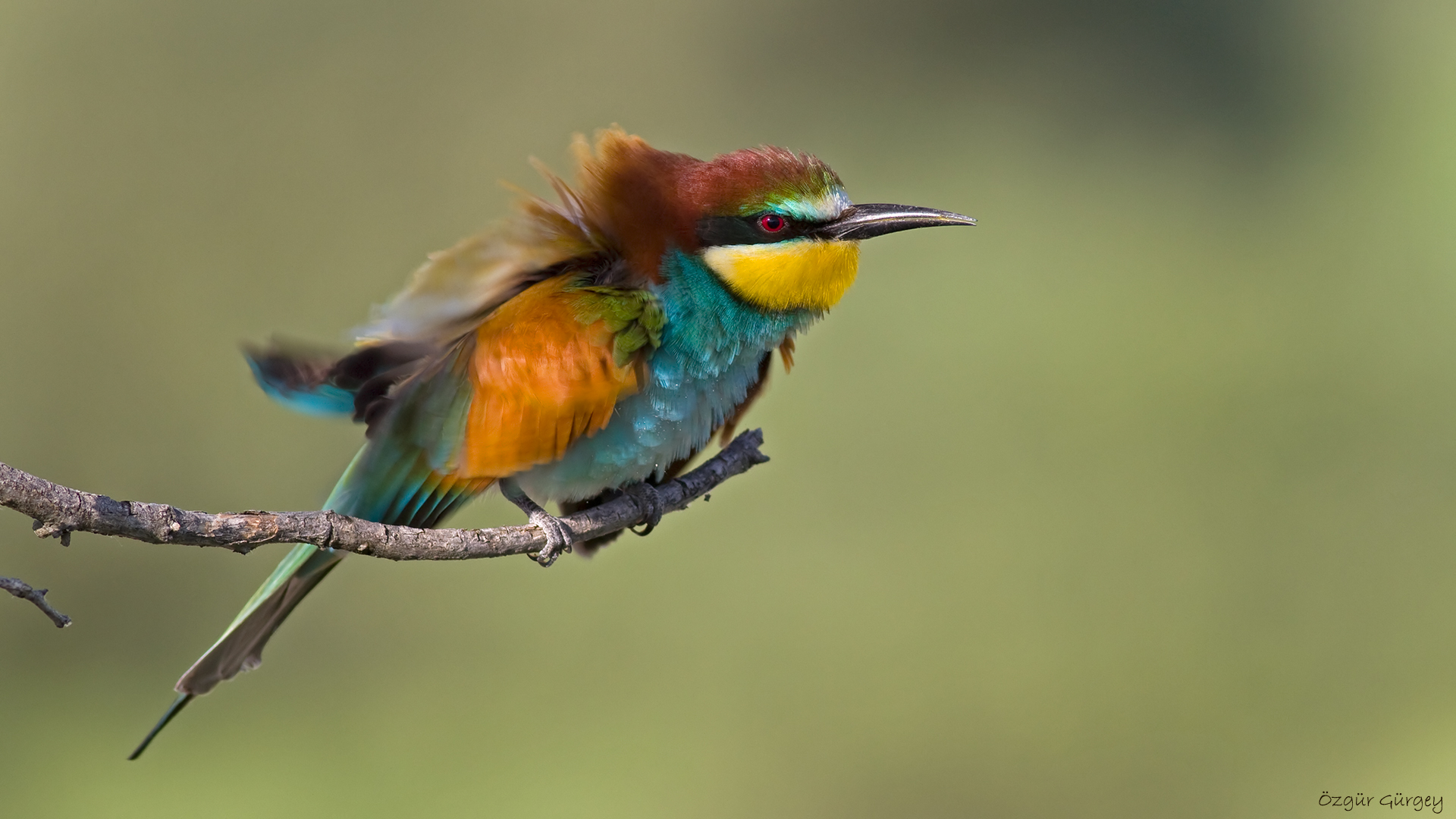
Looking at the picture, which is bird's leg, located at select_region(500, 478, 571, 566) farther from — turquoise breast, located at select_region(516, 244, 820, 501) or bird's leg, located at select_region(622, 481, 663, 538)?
bird's leg, located at select_region(622, 481, 663, 538)

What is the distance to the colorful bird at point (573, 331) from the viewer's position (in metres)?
1.21

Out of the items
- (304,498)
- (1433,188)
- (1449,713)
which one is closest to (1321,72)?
(1433,188)

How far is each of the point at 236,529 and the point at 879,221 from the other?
73cm

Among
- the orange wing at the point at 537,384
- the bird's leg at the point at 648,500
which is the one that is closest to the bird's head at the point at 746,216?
the orange wing at the point at 537,384

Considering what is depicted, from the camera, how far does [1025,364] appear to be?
322 centimetres

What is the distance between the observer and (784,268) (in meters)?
1.24

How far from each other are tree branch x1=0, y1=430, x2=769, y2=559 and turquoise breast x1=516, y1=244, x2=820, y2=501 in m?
0.15

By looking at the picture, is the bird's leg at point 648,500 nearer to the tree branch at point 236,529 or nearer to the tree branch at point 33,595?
the tree branch at point 236,529

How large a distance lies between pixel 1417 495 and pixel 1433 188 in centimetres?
109

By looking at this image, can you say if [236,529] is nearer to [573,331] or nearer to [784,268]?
[573,331]

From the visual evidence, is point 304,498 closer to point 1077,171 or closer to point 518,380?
point 518,380
